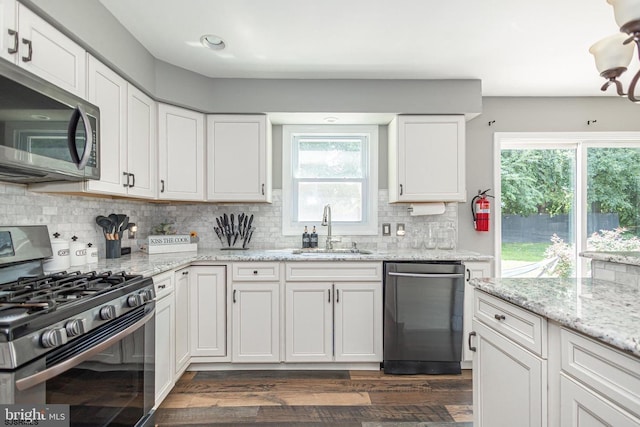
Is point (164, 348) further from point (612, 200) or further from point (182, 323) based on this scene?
point (612, 200)

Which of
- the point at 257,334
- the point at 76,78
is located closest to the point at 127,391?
the point at 257,334

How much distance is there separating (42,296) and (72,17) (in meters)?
1.40

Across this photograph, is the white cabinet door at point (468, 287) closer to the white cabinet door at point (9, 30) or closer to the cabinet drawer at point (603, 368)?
the cabinet drawer at point (603, 368)

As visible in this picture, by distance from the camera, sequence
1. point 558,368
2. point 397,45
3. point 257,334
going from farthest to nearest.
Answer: point 257,334
point 397,45
point 558,368

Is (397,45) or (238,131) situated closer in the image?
(397,45)

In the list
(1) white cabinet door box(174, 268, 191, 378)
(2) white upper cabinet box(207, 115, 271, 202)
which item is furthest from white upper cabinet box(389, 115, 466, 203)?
(1) white cabinet door box(174, 268, 191, 378)

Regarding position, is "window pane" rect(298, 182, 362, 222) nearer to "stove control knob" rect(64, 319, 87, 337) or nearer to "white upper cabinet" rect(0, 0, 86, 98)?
"white upper cabinet" rect(0, 0, 86, 98)

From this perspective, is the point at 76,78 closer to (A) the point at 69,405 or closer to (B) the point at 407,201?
(A) the point at 69,405

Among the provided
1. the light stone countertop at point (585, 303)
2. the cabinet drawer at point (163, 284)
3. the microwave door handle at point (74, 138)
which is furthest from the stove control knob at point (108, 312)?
the light stone countertop at point (585, 303)

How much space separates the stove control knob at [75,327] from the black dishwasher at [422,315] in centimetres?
197

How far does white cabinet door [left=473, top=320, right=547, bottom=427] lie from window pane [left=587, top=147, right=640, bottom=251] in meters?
2.78

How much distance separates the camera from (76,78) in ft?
5.79

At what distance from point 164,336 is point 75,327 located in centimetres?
101

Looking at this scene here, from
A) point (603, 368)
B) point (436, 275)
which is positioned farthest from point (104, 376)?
point (436, 275)
